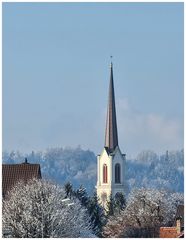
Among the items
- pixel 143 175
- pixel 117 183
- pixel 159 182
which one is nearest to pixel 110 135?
pixel 117 183

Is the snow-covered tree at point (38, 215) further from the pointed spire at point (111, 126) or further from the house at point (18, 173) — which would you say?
the pointed spire at point (111, 126)

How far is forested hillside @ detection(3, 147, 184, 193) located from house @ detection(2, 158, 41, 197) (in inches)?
2086

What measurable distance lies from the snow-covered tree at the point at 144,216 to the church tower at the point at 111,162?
35.9m

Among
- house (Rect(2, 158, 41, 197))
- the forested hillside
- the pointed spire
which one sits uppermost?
the pointed spire

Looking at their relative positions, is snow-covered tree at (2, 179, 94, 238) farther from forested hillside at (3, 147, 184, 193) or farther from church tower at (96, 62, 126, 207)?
forested hillside at (3, 147, 184, 193)

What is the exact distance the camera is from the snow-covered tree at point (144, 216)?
113 ft

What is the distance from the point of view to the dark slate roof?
3622cm

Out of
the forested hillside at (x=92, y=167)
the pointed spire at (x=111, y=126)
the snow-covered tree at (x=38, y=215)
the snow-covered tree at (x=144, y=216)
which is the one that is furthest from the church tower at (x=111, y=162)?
the snow-covered tree at (x=38, y=215)

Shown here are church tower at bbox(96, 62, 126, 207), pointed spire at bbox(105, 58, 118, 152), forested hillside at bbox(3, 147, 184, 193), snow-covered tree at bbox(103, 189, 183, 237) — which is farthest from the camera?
forested hillside at bbox(3, 147, 184, 193)

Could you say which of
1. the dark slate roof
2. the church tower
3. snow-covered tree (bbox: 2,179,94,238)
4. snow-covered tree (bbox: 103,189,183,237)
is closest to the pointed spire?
the church tower

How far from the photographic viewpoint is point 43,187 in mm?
31844

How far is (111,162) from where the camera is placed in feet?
272

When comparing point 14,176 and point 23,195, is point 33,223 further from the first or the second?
point 14,176

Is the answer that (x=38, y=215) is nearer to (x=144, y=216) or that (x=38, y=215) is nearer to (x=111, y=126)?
(x=144, y=216)
